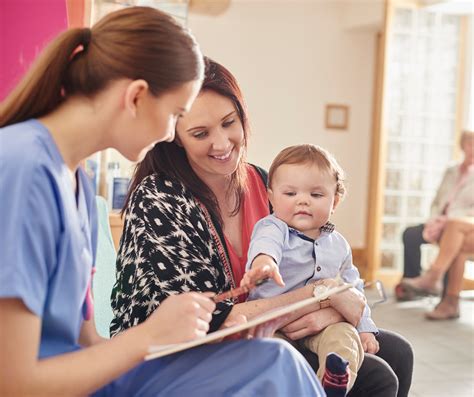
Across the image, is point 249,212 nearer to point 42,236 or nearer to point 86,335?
point 86,335

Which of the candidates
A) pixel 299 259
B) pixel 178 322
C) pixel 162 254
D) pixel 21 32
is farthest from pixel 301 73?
pixel 178 322

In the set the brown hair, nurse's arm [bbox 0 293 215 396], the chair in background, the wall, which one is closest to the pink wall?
the chair in background

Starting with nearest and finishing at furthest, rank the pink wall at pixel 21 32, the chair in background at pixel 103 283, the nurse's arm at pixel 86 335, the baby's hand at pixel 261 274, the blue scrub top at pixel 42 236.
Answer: the blue scrub top at pixel 42 236 → the nurse's arm at pixel 86 335 → the baby's hand at pixel 261 274 → the chair in background at pixel 103 283 → the pink wall at pixel 21 32

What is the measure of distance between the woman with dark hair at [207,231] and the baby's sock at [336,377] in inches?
6.7

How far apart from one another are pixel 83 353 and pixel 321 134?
618 centimetres

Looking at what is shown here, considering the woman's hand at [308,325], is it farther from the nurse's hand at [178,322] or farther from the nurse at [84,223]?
the nurse's hand at [178,322]

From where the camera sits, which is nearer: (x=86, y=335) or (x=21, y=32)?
(x=86, y=335)

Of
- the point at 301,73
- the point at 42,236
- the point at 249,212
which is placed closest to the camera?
the point at 42,236

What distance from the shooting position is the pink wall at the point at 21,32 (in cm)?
221

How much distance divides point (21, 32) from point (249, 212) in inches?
40.2

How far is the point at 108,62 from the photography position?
3.49ft

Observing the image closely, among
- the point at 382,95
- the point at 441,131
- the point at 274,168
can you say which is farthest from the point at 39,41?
the point at 441,131

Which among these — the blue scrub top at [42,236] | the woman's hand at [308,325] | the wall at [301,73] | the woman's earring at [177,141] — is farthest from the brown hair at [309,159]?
the wall at [301,73]

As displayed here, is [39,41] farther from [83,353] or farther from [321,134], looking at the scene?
[321,134]
